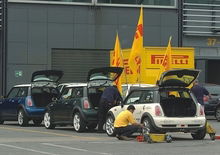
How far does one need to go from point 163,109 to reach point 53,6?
19.2 meters

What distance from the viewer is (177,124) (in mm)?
17125

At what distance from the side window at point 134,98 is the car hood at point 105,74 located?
201 centimetres

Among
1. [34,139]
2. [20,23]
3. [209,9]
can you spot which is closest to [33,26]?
[20,23]

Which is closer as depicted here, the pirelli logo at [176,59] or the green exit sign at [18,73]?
the pirelli logo at [176,59]

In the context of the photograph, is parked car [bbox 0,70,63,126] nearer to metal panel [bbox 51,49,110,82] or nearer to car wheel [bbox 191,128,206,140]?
car wheel [bbox 191,128,206,140]

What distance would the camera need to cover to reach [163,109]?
1728cm

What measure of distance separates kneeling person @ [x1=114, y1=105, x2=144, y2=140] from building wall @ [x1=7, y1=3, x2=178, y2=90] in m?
17.8

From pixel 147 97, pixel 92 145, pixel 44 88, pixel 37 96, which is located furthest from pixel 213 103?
pixel 92 145

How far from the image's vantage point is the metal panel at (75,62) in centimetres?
3550

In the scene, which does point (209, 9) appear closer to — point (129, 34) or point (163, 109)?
point (129, 34)

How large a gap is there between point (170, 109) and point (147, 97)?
0.75 meters

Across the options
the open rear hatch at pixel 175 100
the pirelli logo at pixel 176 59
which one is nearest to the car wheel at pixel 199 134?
the open rear hatch at pixel 175 100

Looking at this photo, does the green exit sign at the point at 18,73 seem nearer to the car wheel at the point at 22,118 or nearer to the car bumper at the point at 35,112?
the car wheel at the point at 22,118

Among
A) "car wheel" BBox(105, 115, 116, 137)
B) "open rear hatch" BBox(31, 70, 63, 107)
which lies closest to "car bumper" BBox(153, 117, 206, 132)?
"car wheel" BBox(105, 115, 116, 137)
